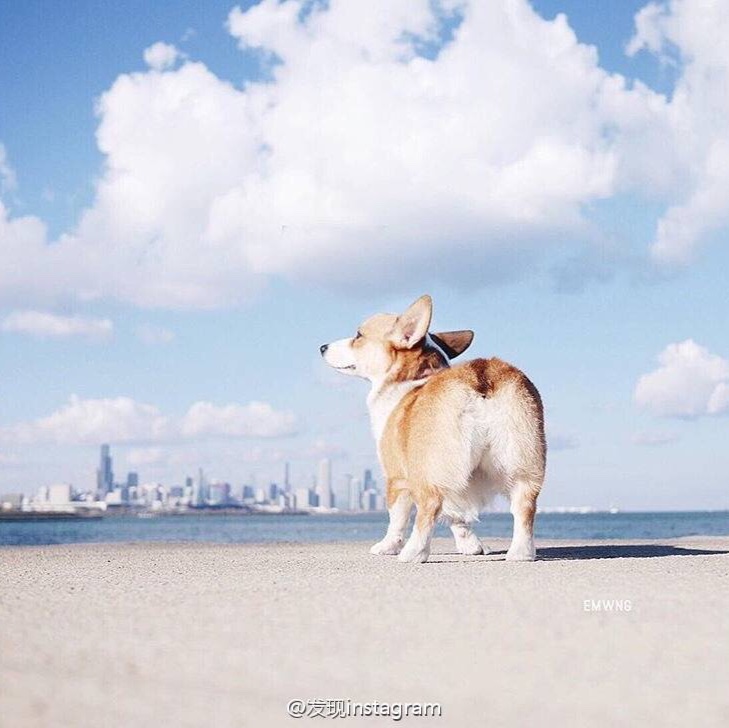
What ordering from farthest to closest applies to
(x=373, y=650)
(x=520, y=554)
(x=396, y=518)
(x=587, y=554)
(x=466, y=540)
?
(x=587, y=554) → (x=466, y=540) → (x=396, y=518) → (x=520, y=554) → (x=373, y=650)

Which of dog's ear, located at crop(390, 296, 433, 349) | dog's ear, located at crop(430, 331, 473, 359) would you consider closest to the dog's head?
dog's ear, located at crop(390, 296, 433, 349)

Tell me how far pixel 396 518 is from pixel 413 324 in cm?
165

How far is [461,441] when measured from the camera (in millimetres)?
6574

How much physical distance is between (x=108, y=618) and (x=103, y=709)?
1.55 meters

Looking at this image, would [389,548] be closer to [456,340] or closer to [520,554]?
[520,554]

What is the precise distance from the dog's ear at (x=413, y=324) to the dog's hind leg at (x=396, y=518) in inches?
46.6

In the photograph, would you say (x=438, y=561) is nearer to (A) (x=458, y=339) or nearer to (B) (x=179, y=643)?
(A) (x=458, y=339)

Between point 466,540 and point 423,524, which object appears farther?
point 466,540

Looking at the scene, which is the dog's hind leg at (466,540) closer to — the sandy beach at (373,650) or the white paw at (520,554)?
the white paw at (520,554)

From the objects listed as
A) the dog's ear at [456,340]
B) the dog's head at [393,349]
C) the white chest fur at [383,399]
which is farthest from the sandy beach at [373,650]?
the dog's ear at [456,340]

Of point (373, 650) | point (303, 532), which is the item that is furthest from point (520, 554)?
point (303, 532)

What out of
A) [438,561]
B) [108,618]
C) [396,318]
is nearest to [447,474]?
[438,561]

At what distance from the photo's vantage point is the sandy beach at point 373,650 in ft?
8.41

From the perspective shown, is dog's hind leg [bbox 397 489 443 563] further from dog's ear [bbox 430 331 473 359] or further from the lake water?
the lake water
